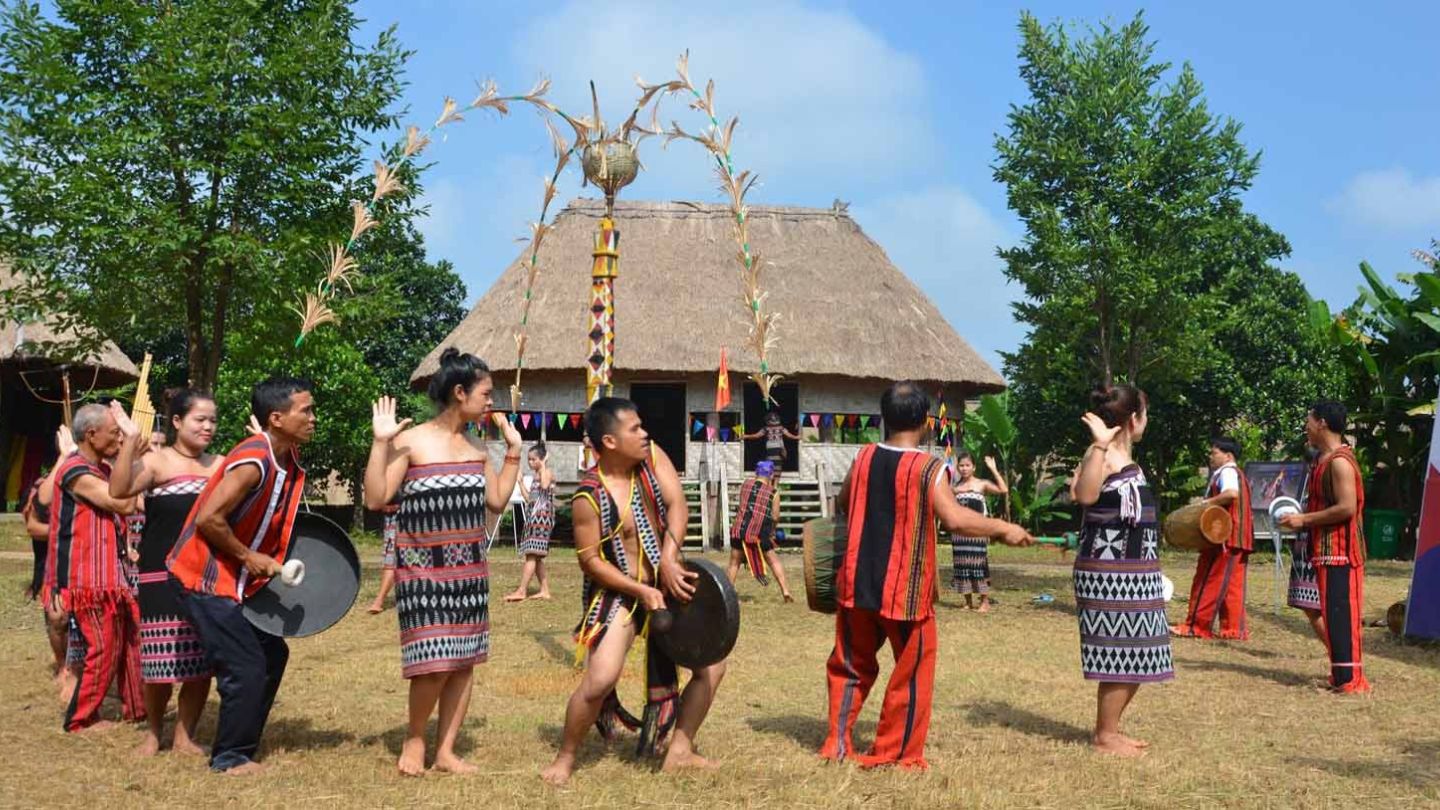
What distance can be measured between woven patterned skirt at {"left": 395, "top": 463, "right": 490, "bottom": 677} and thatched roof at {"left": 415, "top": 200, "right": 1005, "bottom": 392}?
17689mm

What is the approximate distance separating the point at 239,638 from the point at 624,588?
178cm

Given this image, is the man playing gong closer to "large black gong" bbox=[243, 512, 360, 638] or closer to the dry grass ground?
the dry grass ground

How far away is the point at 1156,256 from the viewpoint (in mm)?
20031

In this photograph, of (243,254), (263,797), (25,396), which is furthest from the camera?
(25,396)

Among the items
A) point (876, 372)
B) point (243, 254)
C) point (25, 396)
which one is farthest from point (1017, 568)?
point (25, 396)

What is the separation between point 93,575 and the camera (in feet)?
23.5

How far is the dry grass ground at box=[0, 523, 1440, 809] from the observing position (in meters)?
5.73

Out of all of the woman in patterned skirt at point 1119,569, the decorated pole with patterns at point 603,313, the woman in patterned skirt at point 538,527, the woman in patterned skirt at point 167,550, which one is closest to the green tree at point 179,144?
the woman in patterned skirt at point 538,527

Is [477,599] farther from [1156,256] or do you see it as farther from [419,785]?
[1156,256]

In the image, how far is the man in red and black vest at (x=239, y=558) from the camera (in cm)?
593

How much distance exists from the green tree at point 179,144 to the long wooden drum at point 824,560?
9.72 m

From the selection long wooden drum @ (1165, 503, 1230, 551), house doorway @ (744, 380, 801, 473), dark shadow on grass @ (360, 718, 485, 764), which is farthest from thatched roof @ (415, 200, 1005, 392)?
dark shadow on grass @ (360, 718, 485, 764)

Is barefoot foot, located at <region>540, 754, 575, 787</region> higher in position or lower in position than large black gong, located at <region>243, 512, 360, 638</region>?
lower

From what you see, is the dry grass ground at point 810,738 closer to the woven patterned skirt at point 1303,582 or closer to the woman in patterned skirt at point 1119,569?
the woman in patterned skirt at point 1119,569
